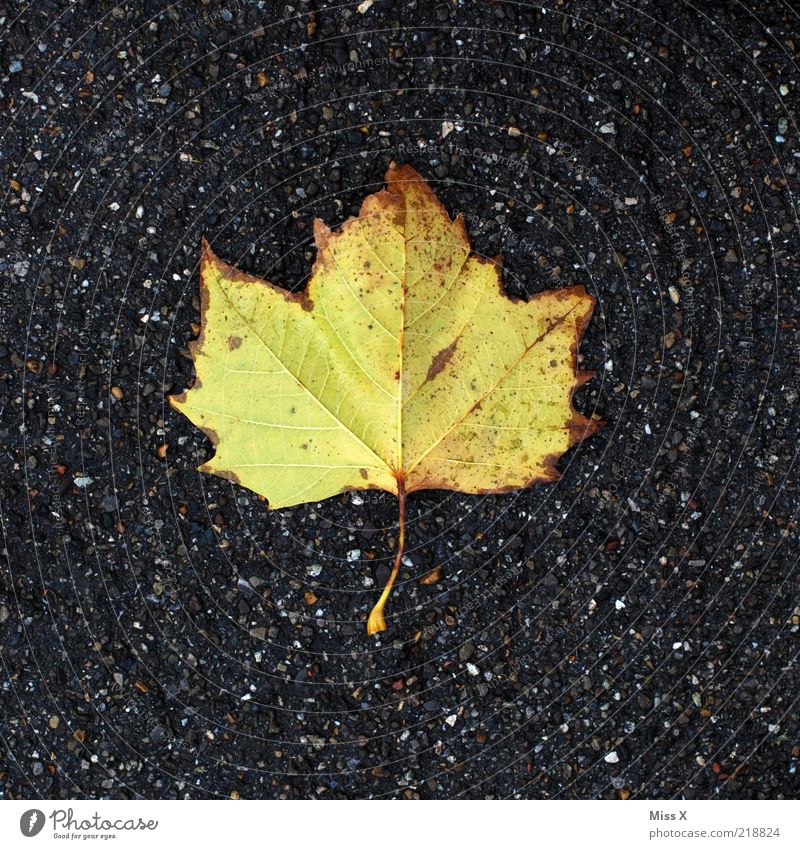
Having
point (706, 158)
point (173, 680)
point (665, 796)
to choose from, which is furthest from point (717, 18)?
point (173, 680)

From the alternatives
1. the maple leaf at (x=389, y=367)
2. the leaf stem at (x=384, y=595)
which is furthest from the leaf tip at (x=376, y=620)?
the maple leaf at (x=389, y=367)

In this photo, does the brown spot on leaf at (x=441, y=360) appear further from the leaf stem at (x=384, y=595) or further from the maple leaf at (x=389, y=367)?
the leaf stem at (x=384, y=595)

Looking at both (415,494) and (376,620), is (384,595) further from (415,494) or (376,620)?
(415,494)

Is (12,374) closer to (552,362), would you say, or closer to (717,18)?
(552,362)

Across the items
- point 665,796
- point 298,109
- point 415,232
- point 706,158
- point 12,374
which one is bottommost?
point 665,796

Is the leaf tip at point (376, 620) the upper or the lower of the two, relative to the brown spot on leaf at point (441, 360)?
lower
